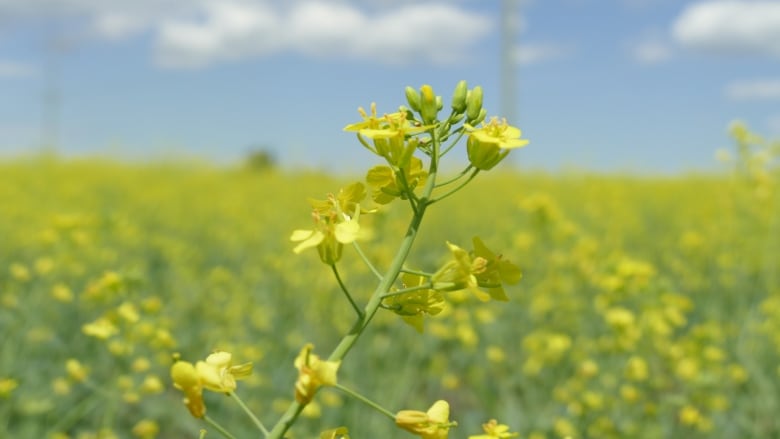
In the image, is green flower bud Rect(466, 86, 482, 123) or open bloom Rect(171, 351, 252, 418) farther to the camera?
green flower bud Rect(466, 86, 482, 123)

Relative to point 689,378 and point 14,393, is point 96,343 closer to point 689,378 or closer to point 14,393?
point 14,393

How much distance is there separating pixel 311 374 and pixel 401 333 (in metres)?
3.31

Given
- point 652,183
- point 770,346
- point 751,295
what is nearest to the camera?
point 770,346

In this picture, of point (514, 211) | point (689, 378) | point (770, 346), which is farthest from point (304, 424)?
point (514, 211)

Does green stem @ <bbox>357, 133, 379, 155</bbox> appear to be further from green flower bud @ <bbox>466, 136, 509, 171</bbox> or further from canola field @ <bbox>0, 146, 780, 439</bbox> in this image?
canola field @ <bbox>0, 146, 780, 439</bbox>

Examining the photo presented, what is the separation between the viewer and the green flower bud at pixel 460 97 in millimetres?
1005

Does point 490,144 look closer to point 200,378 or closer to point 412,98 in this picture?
point 412,98

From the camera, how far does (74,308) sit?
16.2 feet

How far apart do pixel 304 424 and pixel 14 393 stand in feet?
3.69

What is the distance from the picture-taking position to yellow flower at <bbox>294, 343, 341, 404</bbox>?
0.83 metres

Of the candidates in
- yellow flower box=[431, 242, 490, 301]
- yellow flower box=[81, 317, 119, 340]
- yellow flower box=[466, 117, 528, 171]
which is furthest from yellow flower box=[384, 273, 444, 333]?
yellow flower box=[81, 317, 119, 340]

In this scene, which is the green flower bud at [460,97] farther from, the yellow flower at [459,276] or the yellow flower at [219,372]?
the yellow flower at [219,372]

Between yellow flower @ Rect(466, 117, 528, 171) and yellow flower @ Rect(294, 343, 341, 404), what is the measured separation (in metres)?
0.28

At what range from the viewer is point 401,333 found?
4125 mm
